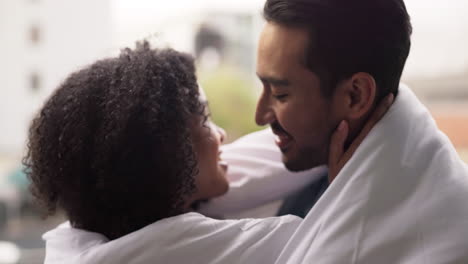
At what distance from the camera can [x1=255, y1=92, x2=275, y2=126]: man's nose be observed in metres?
0.94

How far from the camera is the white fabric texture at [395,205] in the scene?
0.78 m

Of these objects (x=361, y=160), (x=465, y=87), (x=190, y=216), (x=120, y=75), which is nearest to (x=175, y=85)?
(x=120, y=75)

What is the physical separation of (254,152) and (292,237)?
32 cm

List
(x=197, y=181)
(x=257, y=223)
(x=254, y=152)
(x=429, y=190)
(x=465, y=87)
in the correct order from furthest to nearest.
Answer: (x=465, y=87)
(x=254, y=152)
(x=197, y=181)
(x=257, y=223)
(x=429, y=190)

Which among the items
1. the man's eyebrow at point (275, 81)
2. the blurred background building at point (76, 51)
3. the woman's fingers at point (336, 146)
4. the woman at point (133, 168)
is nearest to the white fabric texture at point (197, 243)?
the woman at point (133, 168)

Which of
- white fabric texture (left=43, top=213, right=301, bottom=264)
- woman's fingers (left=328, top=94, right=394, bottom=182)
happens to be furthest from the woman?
woman's fingers (left=328, top=94, right=394, bottom=182)

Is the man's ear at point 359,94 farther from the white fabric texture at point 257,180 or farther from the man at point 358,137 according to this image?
the white fabric texture at point 257,180

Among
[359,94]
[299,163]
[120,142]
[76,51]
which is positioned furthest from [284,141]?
[76,51]

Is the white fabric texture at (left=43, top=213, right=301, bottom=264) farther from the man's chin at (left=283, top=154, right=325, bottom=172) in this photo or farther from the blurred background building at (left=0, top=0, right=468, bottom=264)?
the blurred background building at (left=0, top=0, right=468, bottom=264)

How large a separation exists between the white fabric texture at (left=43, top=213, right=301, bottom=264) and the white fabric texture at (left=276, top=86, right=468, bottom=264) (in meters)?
0.04

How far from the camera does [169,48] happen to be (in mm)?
1042

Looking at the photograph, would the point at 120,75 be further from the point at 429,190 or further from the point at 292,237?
the point at 429,190

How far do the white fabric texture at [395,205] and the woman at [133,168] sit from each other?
111mm

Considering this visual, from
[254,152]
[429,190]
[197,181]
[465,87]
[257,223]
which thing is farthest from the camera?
[465,87]
